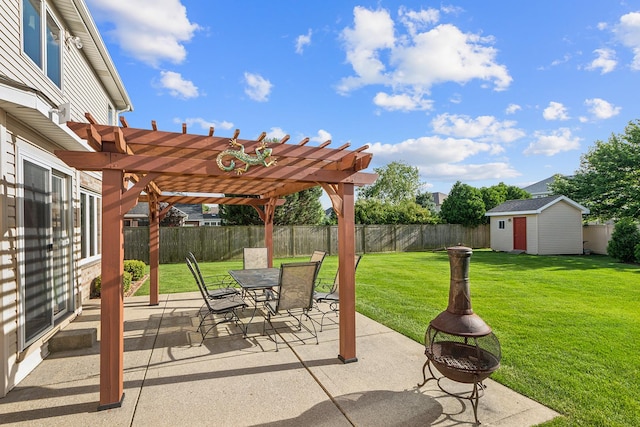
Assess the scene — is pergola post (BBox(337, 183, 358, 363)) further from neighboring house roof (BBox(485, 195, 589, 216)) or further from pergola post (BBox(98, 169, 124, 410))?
neighboring house roof (BBox(485, 195, 589, 216))

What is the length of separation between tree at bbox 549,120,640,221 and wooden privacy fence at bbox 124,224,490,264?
20.4 feet

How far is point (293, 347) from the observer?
4.42 m

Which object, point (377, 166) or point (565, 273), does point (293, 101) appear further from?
point (377, 166)

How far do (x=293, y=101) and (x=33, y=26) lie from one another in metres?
10.5

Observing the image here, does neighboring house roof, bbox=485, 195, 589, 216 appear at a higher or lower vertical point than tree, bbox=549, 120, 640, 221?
lower

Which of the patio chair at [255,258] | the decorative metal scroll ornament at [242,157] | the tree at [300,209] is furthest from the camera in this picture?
the tree at [300,209]

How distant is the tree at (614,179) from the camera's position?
1766 centimetres

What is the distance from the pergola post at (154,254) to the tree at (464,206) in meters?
19.4

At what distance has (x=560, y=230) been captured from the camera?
17.1 m

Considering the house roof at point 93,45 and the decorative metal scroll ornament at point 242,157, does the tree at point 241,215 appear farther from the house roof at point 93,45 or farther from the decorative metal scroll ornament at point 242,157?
the decorative metal scroll ornament at point 242,157

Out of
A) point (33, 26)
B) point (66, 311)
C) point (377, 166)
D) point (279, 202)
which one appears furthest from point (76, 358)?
point (377, 166)

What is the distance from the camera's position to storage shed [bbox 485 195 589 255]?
16.8 m


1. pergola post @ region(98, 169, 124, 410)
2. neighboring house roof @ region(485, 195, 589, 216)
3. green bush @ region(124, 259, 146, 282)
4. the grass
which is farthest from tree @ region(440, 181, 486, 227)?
pergola post @ region(98, 169, 124, 410)

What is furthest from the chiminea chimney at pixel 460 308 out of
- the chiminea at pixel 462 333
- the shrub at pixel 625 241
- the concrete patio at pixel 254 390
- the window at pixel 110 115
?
the shrub at pixel 625 241
